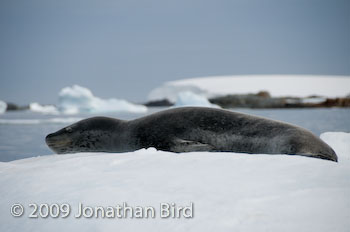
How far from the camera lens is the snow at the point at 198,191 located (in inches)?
55.6

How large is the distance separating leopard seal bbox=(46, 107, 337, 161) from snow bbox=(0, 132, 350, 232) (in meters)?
0.73

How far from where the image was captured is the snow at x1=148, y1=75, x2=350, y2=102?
101ft

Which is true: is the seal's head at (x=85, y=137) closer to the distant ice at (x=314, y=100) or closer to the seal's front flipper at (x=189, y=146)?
the seal's front flipper at (x=189, y=146)

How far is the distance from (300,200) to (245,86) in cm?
3394

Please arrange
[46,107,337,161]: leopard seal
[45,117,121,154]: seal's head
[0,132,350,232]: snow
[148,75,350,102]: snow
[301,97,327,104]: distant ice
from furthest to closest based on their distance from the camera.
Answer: [148,75,350,102]: snow < [301,97,327,104]: distant ice < [45,117,121,154]: seal's head < [46,107,337,161]: leopard seal < [0,132,350,232]: snow

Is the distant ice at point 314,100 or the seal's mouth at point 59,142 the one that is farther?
the distant ice at point 314,100

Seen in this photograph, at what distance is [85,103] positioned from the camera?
21.9m

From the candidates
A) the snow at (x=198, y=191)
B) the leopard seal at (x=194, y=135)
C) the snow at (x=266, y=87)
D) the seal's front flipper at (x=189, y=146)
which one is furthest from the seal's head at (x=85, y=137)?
the snow at (x=266, y=87)

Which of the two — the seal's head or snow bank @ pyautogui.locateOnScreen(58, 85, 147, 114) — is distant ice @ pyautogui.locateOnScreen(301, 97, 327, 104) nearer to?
snow bank @ pyautogui.locateOnScreen(58, 85, 147, 114)

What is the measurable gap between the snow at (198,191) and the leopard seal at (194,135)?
0.73 m

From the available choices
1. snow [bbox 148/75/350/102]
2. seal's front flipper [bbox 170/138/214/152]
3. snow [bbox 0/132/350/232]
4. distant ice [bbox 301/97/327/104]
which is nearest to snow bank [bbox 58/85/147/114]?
snow [bbox 148/75/350/102]

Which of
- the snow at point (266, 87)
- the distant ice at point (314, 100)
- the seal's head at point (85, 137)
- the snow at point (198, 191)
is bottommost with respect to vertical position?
the snow at point (198, 191)

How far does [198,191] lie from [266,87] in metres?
33.6

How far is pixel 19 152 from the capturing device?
536 cm
